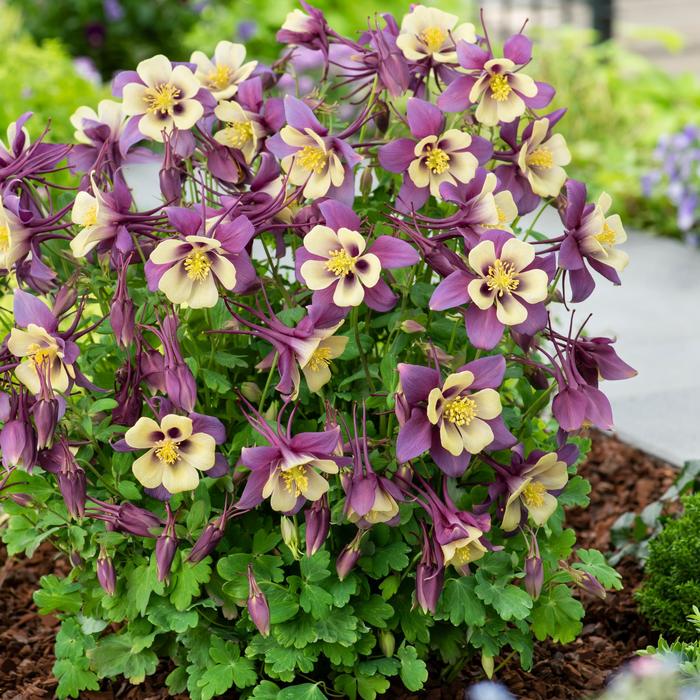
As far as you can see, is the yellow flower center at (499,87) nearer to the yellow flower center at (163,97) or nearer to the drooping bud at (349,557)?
the yellow flower center at (163,97)

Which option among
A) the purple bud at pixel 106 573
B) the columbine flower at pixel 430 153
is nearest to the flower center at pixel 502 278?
the columbine flower at pixel 430 153

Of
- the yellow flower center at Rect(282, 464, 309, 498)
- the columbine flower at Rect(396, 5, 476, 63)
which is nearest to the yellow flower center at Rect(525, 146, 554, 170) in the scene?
the columbine flower at Rect(396, 5, 476, 63)

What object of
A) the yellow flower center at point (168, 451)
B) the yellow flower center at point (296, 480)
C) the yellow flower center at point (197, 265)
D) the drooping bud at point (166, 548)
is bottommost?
the drooping bud at point (166, 548)

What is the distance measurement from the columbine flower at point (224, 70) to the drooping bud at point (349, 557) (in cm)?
88

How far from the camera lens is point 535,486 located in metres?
2.06

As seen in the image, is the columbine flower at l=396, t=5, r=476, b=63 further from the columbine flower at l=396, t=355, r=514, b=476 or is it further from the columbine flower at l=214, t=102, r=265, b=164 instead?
the columbine flower at l=396, t=355, r=514, b=476

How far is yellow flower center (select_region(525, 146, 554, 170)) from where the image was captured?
7.06 ft

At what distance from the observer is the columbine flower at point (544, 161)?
7.02 ft

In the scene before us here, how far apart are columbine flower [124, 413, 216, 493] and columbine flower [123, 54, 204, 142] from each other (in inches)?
20.7

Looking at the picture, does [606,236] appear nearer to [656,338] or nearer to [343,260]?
[343,260]

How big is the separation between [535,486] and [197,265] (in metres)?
0.71

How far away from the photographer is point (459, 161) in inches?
80.1

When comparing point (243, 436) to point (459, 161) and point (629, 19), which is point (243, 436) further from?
point (629, 19)

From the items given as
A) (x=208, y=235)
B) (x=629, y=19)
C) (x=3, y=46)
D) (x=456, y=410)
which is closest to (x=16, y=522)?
(x=208, y=235)
